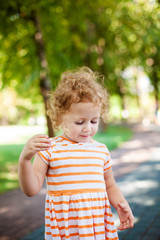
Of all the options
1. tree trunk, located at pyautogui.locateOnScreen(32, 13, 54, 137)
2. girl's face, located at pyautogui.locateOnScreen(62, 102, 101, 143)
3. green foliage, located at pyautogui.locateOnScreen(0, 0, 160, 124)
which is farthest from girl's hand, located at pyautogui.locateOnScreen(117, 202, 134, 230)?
tree trunk, located at pyautogui.locateOnScreen(32, 13, 54, 137)

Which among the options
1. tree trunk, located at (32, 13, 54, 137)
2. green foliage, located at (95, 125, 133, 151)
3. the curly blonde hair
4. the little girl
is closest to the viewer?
the little girl

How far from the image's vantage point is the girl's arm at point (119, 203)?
1.99m

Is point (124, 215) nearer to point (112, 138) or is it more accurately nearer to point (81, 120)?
point (81, 120)

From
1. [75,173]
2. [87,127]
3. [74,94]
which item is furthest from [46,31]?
[75,173]

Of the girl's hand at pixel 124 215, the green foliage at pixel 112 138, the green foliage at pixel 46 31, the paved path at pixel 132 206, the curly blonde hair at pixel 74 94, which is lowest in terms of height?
the green foliage at pixel 112 138

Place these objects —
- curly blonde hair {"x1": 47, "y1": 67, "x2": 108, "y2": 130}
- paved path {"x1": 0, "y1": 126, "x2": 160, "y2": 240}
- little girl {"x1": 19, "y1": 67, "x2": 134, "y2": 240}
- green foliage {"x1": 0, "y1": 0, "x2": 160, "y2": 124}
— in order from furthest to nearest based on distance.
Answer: green foliage {"x1": 0, "y1": 0, "x2": 160, "y2": 124}, paved path {"x1": 0, "y1": 126, "x2": 160, "y2": 240}, curly blonde hair {"x1": 47, "y1": 67, "x2": 108, "y2": 130}, little girl {"x1": 19, "y1": 67, "x2": 134, "y2": 240}

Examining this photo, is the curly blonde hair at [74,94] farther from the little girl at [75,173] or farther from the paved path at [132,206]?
the paved path at [132,206]

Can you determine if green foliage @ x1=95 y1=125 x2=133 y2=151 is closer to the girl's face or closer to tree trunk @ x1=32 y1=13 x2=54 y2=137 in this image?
tree trunk @ x1=32 y1=13 x2=54 y2=137

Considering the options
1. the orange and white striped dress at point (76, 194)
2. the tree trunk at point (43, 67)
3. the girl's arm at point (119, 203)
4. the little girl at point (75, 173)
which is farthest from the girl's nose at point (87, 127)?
the tree trunk at point (43, 67)

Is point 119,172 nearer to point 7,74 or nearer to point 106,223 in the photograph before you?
point 7,74

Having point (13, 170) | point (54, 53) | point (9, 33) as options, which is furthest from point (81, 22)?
point (13, 170)

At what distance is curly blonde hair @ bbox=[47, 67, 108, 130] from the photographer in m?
1.95

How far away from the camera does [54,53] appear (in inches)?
342

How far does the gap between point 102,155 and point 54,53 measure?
7027 millimetres
